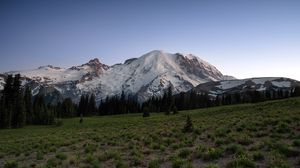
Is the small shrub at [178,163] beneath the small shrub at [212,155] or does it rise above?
beneath

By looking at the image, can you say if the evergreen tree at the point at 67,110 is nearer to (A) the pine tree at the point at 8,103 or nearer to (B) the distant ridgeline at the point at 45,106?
(B) the distant ridgeline at the point at 45,106

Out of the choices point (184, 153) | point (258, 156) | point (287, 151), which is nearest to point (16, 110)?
point (184, 153)

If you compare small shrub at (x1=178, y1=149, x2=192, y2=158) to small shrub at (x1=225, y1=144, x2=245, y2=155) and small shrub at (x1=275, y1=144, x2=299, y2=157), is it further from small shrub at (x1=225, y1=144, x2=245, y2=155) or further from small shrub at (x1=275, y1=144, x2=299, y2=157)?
small shrub at (x1=275, y1=144, x2=299, y2=157)

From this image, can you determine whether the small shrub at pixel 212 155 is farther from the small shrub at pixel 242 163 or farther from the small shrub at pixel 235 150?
the small shrub at pixel 242 163

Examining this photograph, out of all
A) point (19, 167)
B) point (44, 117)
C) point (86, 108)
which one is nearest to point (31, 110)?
point (44, 117)

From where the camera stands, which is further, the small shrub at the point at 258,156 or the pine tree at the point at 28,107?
the pine tree at the point at 28,107

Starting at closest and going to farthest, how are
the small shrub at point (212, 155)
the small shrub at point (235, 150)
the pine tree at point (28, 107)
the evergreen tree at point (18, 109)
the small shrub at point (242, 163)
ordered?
the small shrub at point (242, 163), the small shrub at point (212, 155), the small shrub at point (235, 150), the evergreen tree at point (18, 109), the pine tree at point (28, 107)

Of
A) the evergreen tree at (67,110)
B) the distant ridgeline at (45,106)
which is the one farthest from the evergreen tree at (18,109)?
the evergreen tree at (67,110)

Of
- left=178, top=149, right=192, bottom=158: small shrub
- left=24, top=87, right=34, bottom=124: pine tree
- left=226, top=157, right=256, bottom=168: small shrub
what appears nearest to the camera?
left=226, top=157, right=256, bottom=168: small shrub

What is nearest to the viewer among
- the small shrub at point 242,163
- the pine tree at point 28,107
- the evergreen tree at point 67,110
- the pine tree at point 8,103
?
the small shrub at point 242,163

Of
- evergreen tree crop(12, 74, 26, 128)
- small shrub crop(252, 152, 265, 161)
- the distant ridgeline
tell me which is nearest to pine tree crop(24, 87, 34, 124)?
the distant ridgeline

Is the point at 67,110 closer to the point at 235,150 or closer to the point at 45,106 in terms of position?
the point at 45,106

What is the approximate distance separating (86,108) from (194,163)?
462ft

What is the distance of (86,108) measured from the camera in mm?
149375
